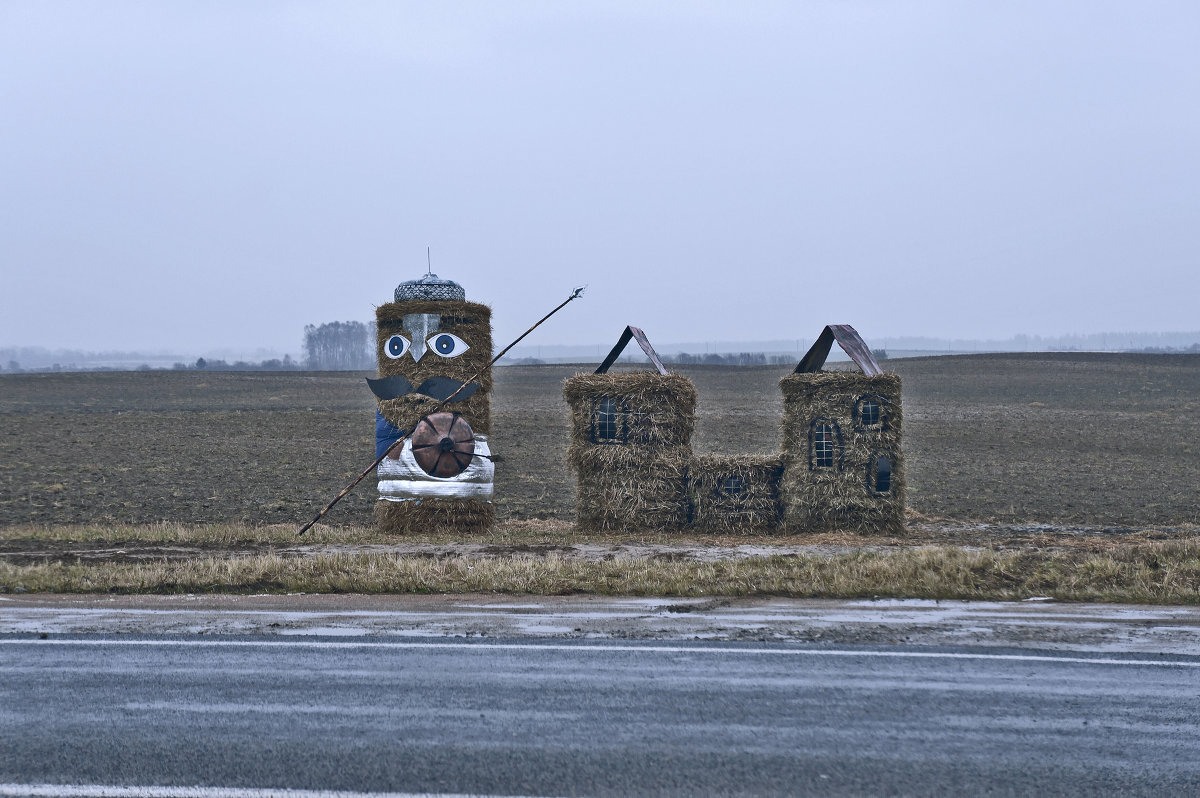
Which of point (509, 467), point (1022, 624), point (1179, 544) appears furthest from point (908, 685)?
point (509, 467)

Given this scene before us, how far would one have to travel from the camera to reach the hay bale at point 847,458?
1531 centimetres

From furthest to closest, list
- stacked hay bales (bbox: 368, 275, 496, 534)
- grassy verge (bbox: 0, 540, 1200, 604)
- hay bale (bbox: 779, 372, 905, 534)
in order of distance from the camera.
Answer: stacked hay bales (bbox: 368, 275, 496, 534) < hay bale (bbox: 779, 372, 905, 534) < grassy verge (bbox: 0, 540, 1200, 604)

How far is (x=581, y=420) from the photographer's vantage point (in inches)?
626

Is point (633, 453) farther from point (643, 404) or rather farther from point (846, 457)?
point (846, 457)

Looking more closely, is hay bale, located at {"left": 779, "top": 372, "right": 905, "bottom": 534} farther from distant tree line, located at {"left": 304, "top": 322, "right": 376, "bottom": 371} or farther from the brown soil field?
distant tree line, located at {"left": 304, "top": 322, "right": 376, "bottom": 371}

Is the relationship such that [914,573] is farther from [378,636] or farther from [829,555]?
[378,636]

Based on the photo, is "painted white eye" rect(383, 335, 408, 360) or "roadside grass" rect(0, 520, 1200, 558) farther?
"painted white eye" rect(383, 335, 408, 360)

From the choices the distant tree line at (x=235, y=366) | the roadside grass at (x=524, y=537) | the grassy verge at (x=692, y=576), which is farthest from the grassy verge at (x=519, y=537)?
the distant tree line at (x=235, y=366)

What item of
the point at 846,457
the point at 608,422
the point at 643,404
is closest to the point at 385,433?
the point at 608,422

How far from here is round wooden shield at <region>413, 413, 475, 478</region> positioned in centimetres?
1546

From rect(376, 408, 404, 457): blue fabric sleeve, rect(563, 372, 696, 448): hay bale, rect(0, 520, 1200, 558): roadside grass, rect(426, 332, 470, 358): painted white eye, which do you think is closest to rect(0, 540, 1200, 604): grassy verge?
rect(0, 520, 1200, 558): roadside grass

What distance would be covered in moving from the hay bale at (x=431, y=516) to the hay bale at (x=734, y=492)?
11.5 ft

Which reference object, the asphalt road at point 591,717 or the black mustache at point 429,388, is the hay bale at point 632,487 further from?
the asphalt road at point 591,717

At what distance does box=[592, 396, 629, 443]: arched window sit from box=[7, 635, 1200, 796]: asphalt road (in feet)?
26.1
